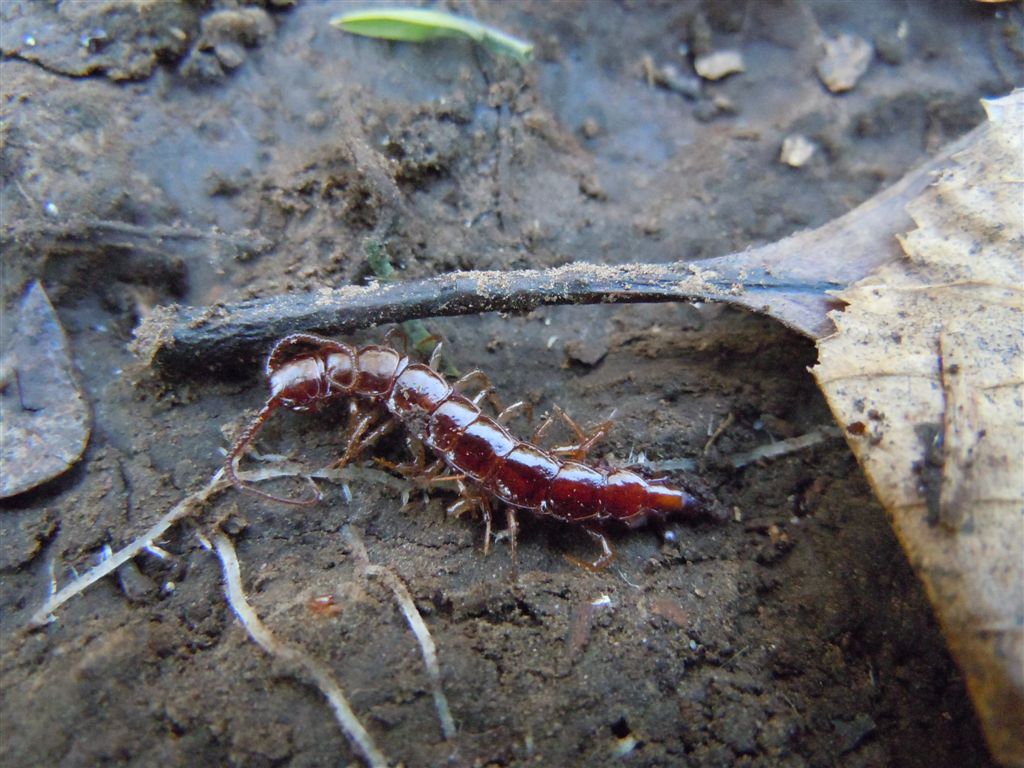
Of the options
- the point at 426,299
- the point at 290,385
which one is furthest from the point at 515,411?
the point at 290,385

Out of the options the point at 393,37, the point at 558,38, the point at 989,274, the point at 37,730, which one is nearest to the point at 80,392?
the point at 37,730

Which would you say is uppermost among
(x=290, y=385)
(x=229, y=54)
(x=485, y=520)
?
(x=229, y=54)

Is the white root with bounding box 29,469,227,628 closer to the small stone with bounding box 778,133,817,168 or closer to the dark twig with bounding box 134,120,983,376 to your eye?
the dark twig with bounding box 134,120,983,376

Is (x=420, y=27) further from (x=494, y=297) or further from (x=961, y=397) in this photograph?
(x=961, y=397)

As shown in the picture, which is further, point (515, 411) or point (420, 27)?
point (420, 27)

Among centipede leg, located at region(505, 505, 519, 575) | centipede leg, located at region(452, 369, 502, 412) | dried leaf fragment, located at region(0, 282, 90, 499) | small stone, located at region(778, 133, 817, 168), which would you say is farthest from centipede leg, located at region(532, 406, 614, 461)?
dried leaf fragment, located at region(0, 282, 90, 499)

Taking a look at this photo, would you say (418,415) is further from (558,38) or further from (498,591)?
(558,38)

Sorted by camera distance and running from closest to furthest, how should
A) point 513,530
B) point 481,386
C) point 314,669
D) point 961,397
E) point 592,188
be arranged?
point 314,669 → point 961,397 → point 513,530 → point 481,386 → point 592,188
